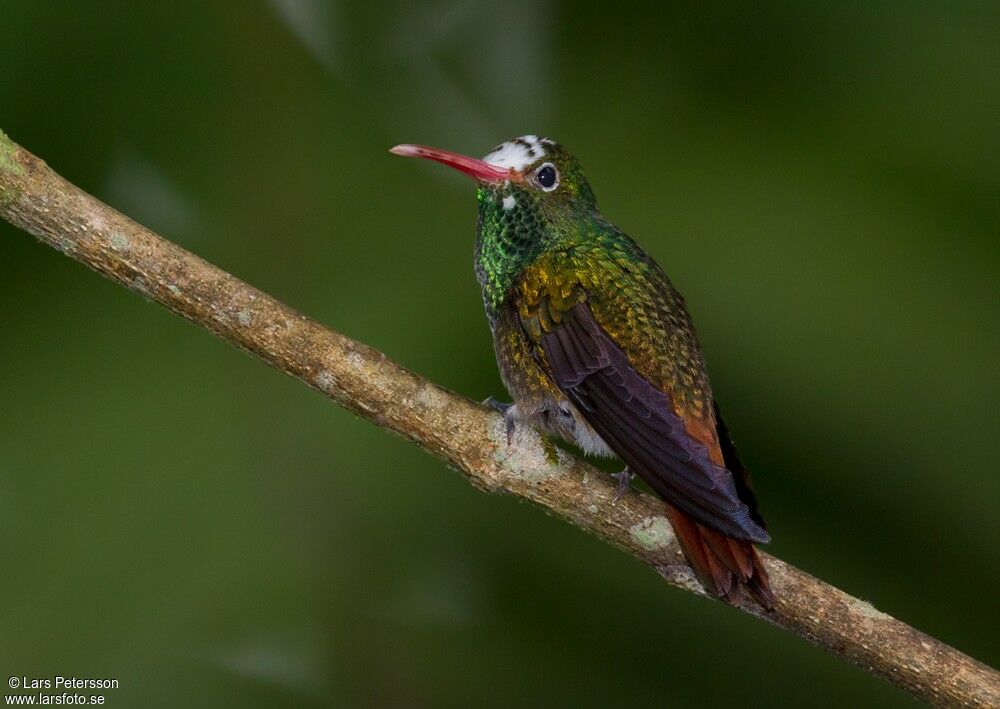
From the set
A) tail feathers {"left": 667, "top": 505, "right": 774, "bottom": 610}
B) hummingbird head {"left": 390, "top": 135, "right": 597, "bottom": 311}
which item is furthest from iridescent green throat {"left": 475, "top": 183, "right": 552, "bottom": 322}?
tail feathers {"left": 667, "top": 505, "right": 774, "bottom": 610}

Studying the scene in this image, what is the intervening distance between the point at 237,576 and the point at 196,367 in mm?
583

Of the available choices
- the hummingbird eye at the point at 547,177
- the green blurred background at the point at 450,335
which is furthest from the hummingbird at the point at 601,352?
the green blurred background at the point at 450,335

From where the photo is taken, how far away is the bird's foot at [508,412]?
97.1 inches

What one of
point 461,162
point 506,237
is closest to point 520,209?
point 506,237

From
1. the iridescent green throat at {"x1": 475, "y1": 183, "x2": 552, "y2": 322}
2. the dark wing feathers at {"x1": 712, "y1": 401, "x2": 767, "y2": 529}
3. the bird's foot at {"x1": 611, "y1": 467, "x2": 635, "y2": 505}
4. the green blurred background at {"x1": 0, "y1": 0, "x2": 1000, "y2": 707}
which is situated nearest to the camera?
the bird's foot at {"x1": 611, "y1": 467, "x2": 635, "y2": 505}

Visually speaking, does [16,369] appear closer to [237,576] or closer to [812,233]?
[237,576]

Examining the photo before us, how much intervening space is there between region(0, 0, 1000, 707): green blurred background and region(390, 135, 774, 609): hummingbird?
18.5 inches

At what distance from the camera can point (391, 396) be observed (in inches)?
94.0

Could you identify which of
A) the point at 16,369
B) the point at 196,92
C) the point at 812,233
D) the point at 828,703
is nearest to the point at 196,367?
the point at 16,369

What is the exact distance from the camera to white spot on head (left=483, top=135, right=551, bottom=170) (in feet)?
9.53

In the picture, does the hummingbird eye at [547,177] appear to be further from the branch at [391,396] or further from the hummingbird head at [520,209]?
the branch at [391,396]

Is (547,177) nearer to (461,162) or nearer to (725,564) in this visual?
(461,162)

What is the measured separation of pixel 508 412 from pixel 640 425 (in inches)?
11.6

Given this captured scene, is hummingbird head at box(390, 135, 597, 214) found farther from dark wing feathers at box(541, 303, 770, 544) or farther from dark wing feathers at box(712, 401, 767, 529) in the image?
dark wing feathers at box(712, 401, 767, 529)
